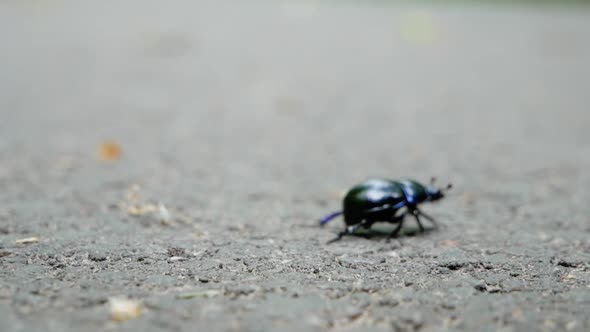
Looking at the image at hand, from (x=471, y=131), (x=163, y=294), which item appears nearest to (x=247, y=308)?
(x=163, y=294)

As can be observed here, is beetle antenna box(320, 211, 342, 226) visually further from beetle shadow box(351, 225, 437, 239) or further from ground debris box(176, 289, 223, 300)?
ground debris box(176, 289, 223, 300)

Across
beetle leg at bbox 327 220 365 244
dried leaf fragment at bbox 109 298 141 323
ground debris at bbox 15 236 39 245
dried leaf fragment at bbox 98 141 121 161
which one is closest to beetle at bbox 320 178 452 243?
beetle leg at bbox 327 220 365 244

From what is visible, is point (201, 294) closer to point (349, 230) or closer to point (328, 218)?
point (349, 230)

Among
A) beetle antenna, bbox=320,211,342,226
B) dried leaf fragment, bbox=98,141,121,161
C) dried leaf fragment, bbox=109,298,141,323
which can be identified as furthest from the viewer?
dried leaf fragment, bbox=98,141,121,161

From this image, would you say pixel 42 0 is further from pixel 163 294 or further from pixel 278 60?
pixel 163 294

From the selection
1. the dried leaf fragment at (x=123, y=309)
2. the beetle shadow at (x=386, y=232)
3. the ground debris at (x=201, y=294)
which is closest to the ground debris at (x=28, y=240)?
the dried leaf fragment at (x=123, y=309)

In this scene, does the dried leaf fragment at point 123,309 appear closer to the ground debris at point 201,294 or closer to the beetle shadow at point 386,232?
the ground debris at point 201,294

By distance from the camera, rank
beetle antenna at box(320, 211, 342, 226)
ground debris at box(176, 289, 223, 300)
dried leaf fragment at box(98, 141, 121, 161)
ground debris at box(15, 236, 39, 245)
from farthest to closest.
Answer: dried leaf fragment at box(98, 141, 121, 161) → beetle antenna at box(320, 211, 342, 226) → ground debris at box(15, 236, 39, 245) → ground debris at box(176, 289, 223, 300)
